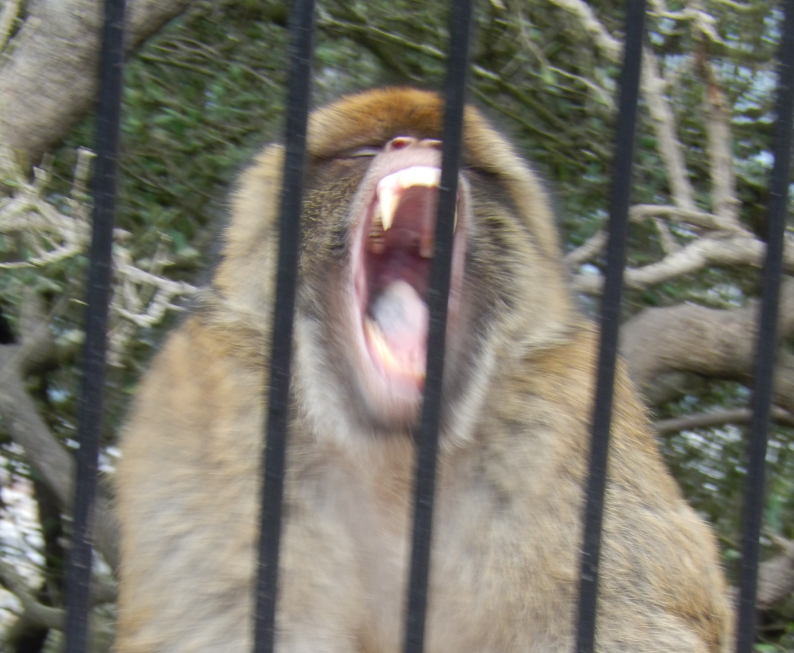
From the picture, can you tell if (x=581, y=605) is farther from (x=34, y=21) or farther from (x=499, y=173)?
(x=34, y=21)

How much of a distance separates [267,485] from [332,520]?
81cm

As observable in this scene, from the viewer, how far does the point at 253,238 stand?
2.03 metres

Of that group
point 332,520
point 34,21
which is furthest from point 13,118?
point 332,520

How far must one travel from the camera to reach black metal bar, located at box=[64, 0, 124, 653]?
3.50 ft

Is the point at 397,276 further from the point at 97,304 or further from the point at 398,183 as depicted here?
the point at 97,304

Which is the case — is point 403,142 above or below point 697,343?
above

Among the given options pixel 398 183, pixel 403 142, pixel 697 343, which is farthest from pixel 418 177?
pixel 697 343

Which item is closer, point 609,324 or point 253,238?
point 609,324

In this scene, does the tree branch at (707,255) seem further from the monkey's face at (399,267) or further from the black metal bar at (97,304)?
the black metal bar at (97,304)

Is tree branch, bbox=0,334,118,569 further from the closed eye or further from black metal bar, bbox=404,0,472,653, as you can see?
black metal bar, bbox=404,0,472,653

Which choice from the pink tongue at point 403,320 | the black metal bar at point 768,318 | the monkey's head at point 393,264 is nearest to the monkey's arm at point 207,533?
the monkey's head at point 393,264

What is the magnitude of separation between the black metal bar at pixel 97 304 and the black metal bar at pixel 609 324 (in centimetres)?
53

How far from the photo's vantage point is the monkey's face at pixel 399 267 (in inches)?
Result: 76.2

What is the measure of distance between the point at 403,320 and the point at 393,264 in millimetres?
219
